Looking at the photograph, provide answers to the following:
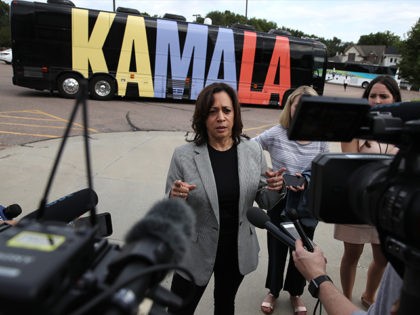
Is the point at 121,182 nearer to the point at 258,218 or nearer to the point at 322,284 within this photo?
the point at 258,218

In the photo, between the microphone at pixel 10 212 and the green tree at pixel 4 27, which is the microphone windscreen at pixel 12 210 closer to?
the microphone at pixel 10 212

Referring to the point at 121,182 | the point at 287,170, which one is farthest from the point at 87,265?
the point at 121,182

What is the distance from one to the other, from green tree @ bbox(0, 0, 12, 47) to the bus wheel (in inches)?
1440

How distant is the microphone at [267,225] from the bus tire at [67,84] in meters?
12.2

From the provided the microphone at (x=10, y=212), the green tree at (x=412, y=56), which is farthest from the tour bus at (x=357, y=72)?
the microphone at (x=10, y=212)

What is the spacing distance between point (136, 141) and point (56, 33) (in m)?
6.82

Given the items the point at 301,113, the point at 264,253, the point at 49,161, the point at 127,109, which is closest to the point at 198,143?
→ the point at 301,113

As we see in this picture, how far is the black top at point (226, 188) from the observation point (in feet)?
6.96

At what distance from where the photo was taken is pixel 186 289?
215 centimetres

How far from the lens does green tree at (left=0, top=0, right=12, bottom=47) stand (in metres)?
46.7

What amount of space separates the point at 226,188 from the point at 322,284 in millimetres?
948

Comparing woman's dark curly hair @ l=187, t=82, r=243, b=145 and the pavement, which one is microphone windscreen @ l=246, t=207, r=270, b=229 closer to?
woman's dark curly hair @ l=187, t=82, r=243, b=145

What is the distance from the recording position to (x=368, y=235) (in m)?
2.69

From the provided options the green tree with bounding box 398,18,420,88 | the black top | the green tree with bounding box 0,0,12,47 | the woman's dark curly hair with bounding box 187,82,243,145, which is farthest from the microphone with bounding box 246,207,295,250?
the green tree with bounding box 0,0,12,47
